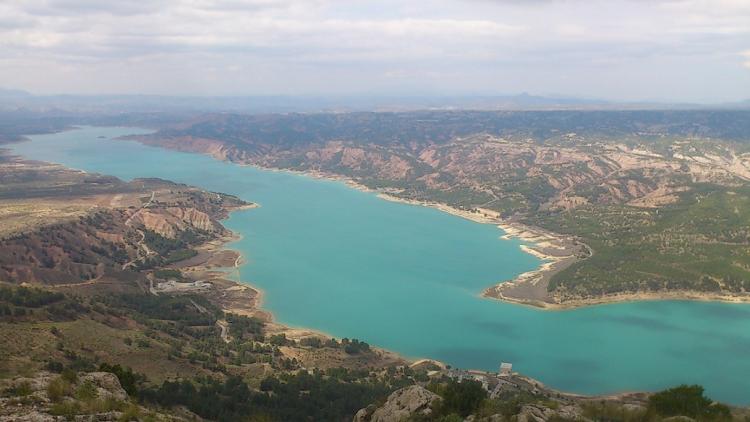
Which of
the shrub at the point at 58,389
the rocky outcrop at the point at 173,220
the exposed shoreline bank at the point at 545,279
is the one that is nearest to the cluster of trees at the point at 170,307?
the exposed shoreline bank at the point at 545,279

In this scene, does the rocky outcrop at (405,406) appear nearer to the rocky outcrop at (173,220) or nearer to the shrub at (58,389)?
the shrub at (58,389)

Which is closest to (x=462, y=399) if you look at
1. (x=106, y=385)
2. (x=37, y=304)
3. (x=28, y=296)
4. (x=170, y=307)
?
(x=106, y=385)

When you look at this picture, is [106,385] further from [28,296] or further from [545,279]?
[545,279]

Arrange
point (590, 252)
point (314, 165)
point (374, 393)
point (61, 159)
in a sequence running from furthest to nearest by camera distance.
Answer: point (314, 165) → point (61, 159) → point (590, 252) → point (374, 393)

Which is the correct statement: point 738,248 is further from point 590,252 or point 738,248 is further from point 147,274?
point 147,274

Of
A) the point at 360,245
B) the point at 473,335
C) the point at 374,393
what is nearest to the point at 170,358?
the point at 374,393

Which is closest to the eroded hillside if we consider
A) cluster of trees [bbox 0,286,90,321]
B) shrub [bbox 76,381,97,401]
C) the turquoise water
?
the turquoise water
